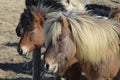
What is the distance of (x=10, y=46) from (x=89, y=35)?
453cm

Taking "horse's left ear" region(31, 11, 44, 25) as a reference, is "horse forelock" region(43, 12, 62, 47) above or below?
above

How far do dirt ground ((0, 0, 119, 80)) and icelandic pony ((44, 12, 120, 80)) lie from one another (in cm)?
267

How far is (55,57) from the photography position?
4.14 meters

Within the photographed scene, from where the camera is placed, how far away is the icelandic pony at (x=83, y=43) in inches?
164

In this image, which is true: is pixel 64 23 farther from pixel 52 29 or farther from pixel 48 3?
pixel 48 3

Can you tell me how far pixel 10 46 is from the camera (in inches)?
336

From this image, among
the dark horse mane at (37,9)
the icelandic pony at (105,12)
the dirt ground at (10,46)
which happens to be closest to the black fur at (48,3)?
the dark horse mane at (37,9)

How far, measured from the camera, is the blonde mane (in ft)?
13.8

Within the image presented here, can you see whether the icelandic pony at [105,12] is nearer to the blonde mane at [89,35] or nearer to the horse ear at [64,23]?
the blonde mane at [89,35]

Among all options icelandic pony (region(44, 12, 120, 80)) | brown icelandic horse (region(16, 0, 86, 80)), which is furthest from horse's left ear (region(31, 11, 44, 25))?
icelandic pony (region(44, 12, 120, 80))

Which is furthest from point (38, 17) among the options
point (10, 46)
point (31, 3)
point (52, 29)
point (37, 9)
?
point (10, 46)

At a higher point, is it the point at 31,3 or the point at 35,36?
the point at 31,3

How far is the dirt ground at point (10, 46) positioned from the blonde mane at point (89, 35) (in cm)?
275

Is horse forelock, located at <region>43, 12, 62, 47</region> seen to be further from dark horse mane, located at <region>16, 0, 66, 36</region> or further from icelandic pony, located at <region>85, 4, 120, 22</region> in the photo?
icelandic pony, located at <region>85, 4, 120, 22</region>
